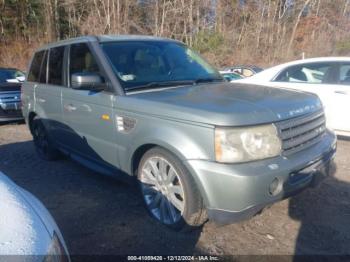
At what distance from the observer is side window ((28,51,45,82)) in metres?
5.48

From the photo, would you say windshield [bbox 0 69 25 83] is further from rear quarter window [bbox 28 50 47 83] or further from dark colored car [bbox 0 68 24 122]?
rear quarter window [bbox 28 50 47 83]

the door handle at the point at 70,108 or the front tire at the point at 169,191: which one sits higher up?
the door handle at the point at 70,108

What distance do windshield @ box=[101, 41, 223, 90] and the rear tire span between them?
2167 millimetres

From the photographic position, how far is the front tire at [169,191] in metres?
3.05

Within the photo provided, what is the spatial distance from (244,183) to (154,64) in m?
1.93

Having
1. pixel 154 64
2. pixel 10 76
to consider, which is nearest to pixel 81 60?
pixel 154 64

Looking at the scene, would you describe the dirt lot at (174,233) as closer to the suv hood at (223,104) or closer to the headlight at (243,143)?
the headlight at (243,143)

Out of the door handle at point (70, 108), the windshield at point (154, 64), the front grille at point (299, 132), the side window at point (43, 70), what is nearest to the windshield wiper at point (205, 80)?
the windshield at point (154, 64)

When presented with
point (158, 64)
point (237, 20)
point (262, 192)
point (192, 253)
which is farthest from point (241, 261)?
point (237, 20)

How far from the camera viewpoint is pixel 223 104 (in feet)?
9.82

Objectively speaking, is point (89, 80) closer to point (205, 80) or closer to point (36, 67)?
point (205, 80)

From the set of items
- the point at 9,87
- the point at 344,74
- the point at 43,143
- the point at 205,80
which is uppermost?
the point at 205,80

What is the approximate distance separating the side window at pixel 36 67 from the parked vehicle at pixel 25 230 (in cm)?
364

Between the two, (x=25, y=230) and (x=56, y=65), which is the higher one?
(x=56, y=65)
